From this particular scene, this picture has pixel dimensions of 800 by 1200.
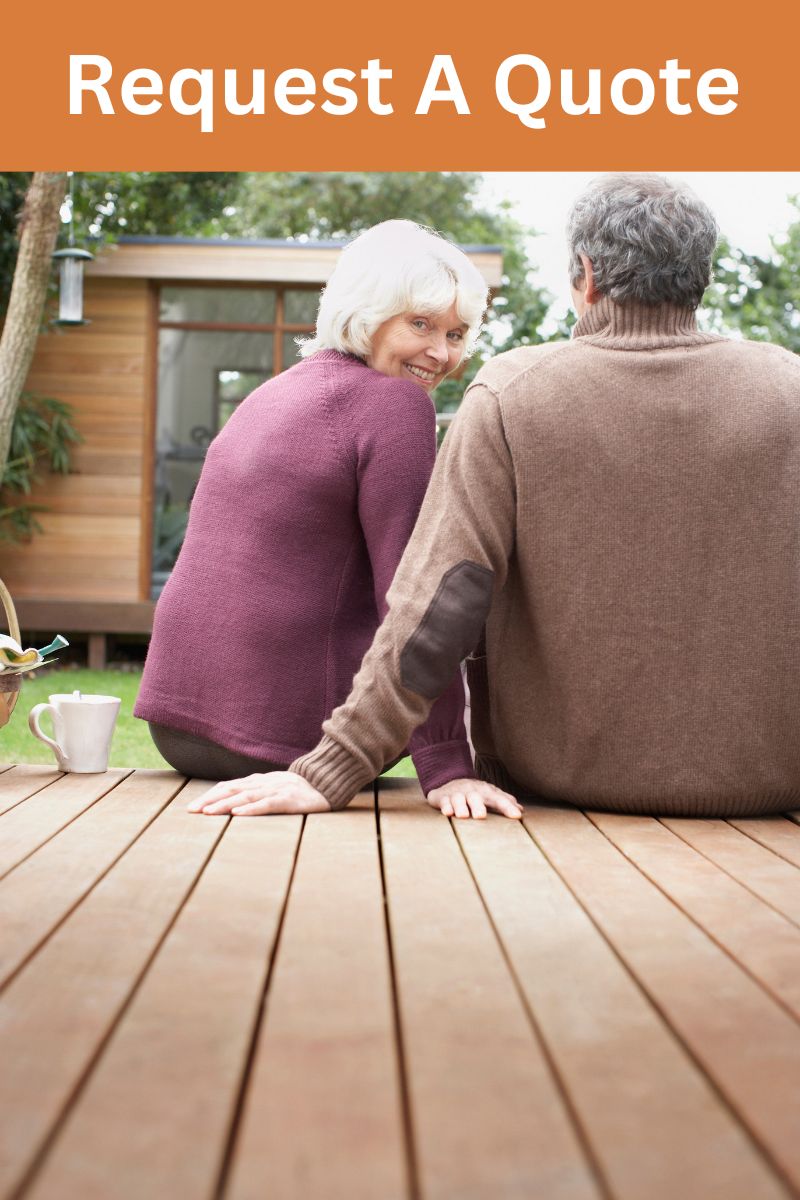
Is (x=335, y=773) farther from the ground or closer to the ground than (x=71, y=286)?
closer to the ground

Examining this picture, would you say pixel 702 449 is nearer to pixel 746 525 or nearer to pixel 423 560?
pixel 746 525

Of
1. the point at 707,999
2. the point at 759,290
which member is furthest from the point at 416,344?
the point at 759,290

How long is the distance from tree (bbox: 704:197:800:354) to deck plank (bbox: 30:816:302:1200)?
16.0 m

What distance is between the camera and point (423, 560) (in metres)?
2.20

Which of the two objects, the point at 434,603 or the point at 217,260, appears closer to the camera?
the point at 434,603

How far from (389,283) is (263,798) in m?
1.03

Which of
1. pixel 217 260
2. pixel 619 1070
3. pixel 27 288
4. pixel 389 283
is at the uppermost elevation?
pixel 217 260

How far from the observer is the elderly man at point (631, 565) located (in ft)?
7.15

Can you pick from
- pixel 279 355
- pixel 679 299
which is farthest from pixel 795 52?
pixel 679 299

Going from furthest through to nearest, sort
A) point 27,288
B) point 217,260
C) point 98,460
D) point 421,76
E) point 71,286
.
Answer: point 98,460 < point 217,260 < point 71,286 < point 27,288 < point 421,76

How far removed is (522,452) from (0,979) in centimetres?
127

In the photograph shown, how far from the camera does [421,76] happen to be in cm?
768

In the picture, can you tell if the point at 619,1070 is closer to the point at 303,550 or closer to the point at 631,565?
the point at 631,565

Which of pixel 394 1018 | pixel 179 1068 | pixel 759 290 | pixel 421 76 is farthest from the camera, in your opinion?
pixel 759 290
